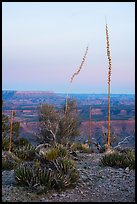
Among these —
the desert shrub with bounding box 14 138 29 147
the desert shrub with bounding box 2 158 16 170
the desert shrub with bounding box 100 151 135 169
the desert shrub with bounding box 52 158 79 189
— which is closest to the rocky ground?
the desert shrub with bounding box 52 158 79 189

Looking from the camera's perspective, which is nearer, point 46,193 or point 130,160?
point 46,193

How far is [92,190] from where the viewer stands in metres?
7.46

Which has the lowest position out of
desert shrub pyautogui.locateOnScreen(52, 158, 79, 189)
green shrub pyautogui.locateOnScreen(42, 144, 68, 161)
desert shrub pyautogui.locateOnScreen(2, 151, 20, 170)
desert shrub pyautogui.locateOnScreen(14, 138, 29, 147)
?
desert shrub pyautogui.locateOnScreen(14, 138, 29, 147)

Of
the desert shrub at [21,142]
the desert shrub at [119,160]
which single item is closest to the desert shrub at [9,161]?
the desert shrub at [119,160]

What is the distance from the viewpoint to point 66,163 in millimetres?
7988

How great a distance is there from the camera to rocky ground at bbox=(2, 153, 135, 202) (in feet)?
22.4

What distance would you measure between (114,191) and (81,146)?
23.9 ft

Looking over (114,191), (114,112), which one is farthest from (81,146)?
(114,112)

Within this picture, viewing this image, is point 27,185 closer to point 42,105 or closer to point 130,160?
point 130,160

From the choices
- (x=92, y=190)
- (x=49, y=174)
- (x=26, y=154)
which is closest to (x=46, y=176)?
(x=49, y=174)

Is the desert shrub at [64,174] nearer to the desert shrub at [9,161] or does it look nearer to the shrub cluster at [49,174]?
the shrub cluster at [49,174]

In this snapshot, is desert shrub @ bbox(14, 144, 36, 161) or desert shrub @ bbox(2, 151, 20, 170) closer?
desert shrub @ bbox(2, 151, 20, 170)

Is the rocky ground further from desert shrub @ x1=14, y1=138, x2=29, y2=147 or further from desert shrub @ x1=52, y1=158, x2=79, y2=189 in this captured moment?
desert shrub @ x1=14, y1=138, x2=29, y2=147

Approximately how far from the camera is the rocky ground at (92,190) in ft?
22.4
